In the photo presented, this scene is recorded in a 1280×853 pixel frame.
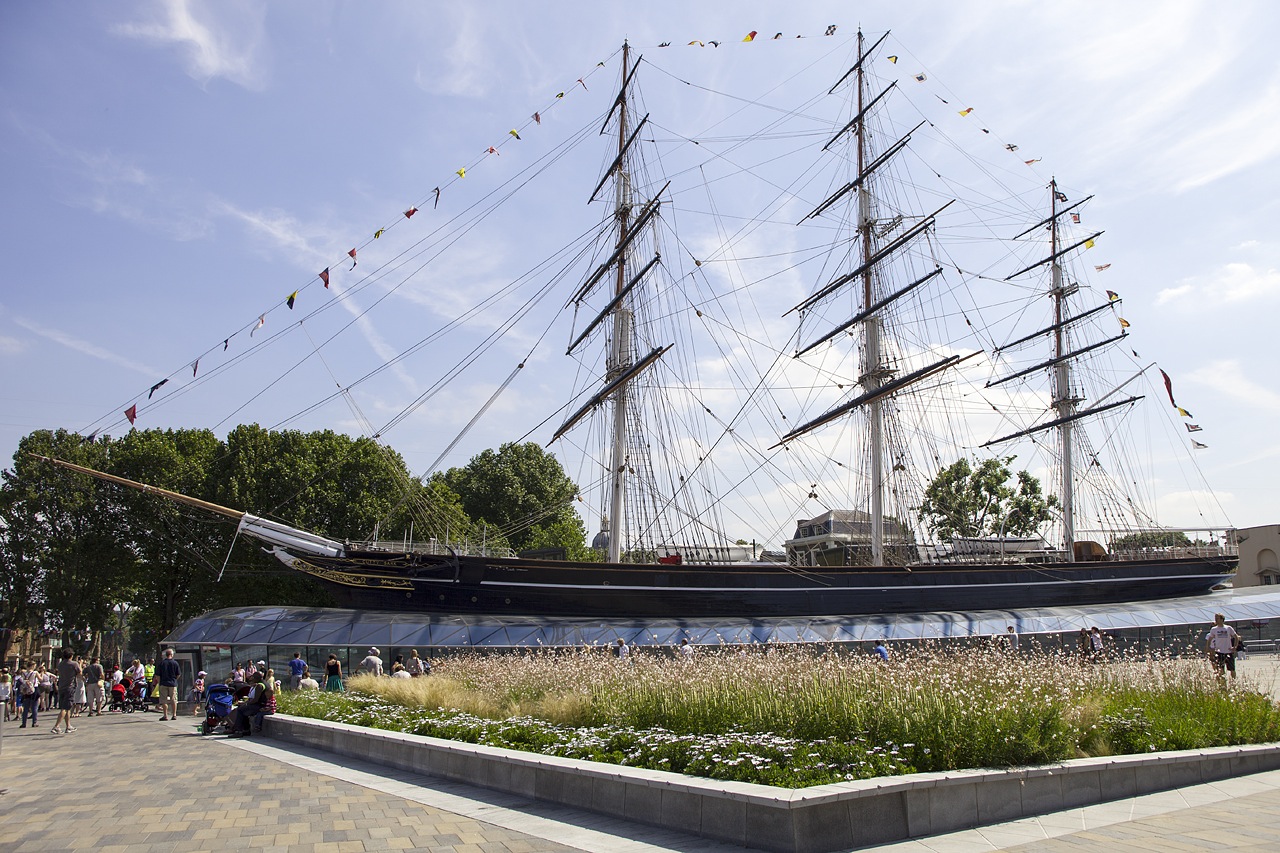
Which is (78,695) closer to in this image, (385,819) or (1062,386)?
(385,819)

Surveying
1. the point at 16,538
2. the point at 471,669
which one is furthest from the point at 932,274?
the point at 16,538

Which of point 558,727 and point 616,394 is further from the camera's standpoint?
point 616,394

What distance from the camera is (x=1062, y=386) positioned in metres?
51.1

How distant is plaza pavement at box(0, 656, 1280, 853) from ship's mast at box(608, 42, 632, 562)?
2197cm

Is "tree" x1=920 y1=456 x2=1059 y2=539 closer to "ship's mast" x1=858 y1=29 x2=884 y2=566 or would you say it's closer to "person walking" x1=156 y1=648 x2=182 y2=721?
"ship's mast" x1=858 y1=29 x2=884 y2=566

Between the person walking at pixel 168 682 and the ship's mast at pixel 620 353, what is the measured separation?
50.6ft

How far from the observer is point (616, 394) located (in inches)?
1368

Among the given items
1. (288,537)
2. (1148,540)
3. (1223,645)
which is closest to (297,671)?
(288,537)

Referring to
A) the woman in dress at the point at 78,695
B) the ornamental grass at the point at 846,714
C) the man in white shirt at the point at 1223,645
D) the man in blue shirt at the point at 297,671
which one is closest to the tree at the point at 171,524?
the woman in dress at the point at 78,695

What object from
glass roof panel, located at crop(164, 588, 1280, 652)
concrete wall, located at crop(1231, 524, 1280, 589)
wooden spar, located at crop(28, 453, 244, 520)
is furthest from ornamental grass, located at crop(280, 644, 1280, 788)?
→ concrete wall, located at crop(1231, 524, 1280, 589)

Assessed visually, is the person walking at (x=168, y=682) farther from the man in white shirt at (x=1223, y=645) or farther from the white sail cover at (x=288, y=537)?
the man in white shirt at (x=1223, y=645)

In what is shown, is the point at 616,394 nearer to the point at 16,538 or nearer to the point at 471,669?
the point at 471,669

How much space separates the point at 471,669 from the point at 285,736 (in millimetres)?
3370

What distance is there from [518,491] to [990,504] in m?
35.2
